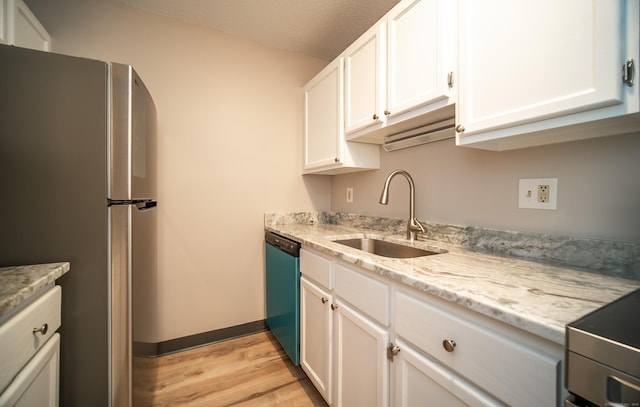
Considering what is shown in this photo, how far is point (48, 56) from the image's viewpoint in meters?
0.89

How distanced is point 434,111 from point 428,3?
1.52 feet

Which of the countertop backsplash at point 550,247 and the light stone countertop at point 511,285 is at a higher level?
the countertop backsplash at point 550,247

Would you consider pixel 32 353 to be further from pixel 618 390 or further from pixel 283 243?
pixel 618 390

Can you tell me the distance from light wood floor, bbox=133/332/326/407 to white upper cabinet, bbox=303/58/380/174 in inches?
56.5

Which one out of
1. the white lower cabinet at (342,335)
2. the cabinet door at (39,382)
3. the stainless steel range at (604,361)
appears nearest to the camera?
the stainless steel range at (604,361)

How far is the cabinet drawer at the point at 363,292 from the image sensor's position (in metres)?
0.92

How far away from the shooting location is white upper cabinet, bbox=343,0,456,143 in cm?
104

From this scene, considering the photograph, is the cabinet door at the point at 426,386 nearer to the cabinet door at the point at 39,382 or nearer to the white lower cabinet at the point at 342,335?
the white lower cabinet at the point at 342,335

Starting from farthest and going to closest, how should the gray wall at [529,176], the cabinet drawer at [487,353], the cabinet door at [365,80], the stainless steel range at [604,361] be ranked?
the cabinet door at [365,80]
the gray wall at [529,176]
the cabinet drawer at [487,353]
the stainless steel range at [604,361]

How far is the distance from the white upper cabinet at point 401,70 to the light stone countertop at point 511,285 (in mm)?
690

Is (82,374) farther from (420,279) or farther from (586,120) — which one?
(586,120)

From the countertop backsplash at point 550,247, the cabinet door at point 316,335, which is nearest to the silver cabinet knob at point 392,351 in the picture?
the cabinet door at point 316,335

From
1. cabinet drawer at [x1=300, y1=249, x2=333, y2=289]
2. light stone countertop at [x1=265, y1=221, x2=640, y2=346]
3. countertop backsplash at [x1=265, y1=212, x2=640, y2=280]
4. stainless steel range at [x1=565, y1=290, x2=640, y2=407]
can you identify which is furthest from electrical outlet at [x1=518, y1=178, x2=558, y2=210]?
cabinet drawer at [x1=300, y1=249, x2=333, y2=289]

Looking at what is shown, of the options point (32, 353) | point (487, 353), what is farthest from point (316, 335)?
point (32, 353)
